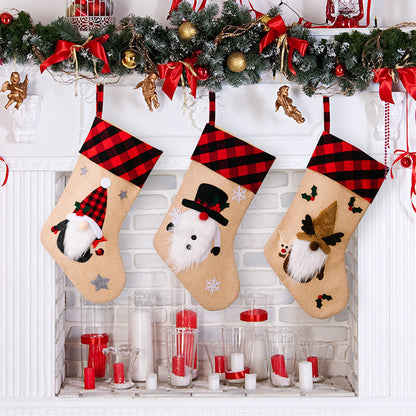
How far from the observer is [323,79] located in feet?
7.04

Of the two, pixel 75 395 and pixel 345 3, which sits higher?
pixel 345 3

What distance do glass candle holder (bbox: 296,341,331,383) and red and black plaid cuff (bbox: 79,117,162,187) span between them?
39.0 inches

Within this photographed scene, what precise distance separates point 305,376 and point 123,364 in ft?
2.43

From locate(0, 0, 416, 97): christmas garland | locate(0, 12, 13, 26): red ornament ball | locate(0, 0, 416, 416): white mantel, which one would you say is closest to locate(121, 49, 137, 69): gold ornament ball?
locate(0, 0, 416, 97): christmas garland

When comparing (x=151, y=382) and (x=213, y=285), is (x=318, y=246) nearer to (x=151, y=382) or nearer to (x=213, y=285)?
(x=213, y=285)

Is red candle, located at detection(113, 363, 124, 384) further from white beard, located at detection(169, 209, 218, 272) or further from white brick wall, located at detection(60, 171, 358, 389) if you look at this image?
white beard, located at detection(169, 209, 218, 272)

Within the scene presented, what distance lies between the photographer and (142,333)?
7.85ft

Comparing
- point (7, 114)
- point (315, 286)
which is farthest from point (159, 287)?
point (7, 114)

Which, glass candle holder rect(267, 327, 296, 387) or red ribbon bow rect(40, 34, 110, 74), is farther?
glass candle holder rect(267, 327, 296, 387)

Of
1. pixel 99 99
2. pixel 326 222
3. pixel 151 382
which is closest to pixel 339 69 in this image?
pixel 326 222

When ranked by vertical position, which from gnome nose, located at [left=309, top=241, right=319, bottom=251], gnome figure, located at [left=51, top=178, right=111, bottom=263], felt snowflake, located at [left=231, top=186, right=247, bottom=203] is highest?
felt snowflake, located at [left=231, top=186, right=247, bottom=203]

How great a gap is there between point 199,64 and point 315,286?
37.5 inches

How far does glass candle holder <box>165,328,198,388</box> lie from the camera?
7.61 ft

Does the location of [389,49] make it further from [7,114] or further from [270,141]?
[7,114]
